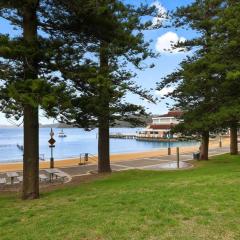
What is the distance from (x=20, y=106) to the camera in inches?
407

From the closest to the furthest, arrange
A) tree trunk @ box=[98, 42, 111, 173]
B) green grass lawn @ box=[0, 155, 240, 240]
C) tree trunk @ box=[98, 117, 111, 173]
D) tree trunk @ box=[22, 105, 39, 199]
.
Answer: green grass lawn @ box=[0, 155, 240, 240], tree trunk @ box=[22, 105, 39, 199], tree trunk @ box=[98, 42, 111, 173], tree trunk @ box=[98, 117, 111, 173]

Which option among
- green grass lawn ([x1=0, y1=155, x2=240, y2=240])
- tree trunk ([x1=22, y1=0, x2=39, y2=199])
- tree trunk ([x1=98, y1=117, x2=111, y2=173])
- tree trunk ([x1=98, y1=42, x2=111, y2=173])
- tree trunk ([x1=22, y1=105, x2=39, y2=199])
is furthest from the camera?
tree trunk ([x1=98, y1=117, x2=111, y2=173])

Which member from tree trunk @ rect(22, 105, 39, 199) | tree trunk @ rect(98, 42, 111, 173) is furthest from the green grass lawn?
tree trunk @ rect(98, 42, 111, 173)

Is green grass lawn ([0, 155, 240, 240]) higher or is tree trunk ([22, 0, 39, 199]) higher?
tree trunk ([22, 0, 39, 199])

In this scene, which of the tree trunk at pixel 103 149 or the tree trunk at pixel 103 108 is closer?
the tree trunk at pixel 103 108

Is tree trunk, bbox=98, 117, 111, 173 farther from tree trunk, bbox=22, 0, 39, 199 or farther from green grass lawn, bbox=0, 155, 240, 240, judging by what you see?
green grass lawn, bbox=0, 155, 240, 240

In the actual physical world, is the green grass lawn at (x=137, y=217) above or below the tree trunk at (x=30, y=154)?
below

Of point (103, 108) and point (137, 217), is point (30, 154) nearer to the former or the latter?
point (103, 108)

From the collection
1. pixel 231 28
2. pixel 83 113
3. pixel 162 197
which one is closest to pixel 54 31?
pixel 83 113

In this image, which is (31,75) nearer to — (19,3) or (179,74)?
(19,3)

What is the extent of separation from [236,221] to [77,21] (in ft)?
26.1

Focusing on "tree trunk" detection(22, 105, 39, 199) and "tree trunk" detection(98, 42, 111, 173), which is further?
"tree trunk" detection(98, 42, 111, 173)

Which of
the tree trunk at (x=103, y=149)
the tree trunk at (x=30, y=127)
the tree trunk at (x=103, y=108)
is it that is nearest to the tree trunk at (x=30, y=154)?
the tree trunk at (x=30, y=127)

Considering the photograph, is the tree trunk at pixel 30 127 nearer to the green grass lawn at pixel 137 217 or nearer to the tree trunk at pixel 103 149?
the green grass lawn at pixel 137 217
